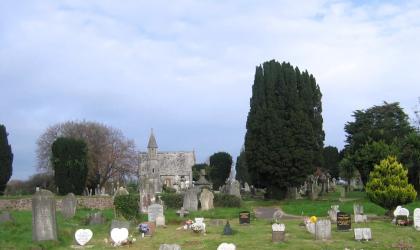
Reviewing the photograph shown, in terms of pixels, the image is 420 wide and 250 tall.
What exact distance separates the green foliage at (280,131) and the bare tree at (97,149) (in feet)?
87.2

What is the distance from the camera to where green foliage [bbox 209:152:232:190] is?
76.3 metres

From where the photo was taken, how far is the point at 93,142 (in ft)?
229

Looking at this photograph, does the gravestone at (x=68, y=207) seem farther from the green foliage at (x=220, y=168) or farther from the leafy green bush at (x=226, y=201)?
the green foliage at (x=220, y=168)

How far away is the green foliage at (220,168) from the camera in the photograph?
76312mm

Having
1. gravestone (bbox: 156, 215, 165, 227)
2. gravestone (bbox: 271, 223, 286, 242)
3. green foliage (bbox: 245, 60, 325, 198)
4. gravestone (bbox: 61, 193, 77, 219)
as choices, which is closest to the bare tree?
green foliage (bbox: 245, 60, 325, 198)

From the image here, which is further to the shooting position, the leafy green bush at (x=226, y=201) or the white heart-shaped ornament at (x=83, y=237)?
the leafy green bush at (x=226, y=201)

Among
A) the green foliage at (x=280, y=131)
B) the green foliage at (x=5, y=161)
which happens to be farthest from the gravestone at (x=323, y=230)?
the green foliage at (x=5, y=161)

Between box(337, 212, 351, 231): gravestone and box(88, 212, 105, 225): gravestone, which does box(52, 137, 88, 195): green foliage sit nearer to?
box(88, 212, 105, 225): gravestone

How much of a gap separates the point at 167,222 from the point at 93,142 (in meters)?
44.4

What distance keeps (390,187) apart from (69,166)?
1145 inches

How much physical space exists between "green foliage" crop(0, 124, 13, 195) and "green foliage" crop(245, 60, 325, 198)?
69.8 ft

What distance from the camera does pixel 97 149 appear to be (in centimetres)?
6944

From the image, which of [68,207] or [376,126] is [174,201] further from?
[376,126]

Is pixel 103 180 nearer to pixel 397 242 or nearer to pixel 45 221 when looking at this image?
pixel 45 221
